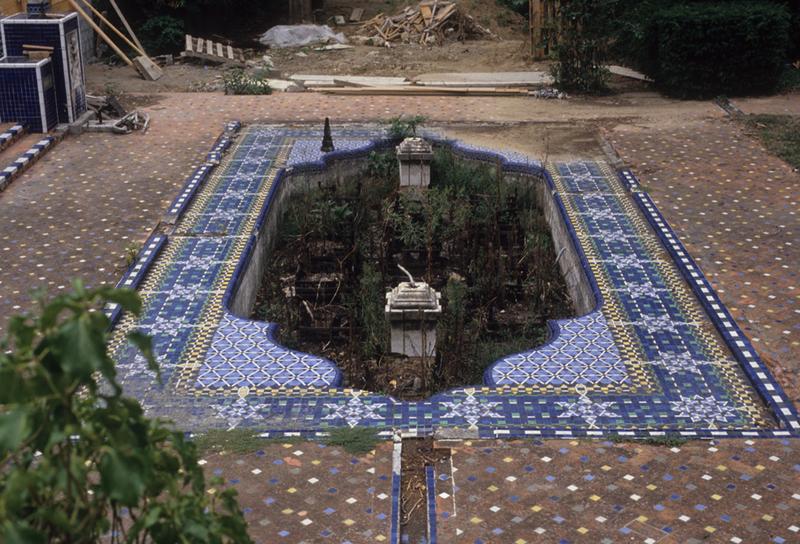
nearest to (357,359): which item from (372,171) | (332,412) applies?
(332,412)

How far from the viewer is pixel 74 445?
9.44ft

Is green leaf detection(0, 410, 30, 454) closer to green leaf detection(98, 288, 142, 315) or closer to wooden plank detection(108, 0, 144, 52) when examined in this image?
green leaf detection(98, 288, 142, 315)

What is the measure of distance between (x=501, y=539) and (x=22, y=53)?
9.36 meters

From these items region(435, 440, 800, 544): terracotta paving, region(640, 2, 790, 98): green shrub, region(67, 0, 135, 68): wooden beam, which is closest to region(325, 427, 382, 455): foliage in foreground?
region(435, 440, 800, 544): terracotta paving

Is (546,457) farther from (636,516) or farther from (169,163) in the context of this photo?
(169,163)

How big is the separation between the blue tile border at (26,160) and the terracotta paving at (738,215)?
6.16 m

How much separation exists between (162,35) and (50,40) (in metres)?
4.84

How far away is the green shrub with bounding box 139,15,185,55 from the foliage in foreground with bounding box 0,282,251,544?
14.9m

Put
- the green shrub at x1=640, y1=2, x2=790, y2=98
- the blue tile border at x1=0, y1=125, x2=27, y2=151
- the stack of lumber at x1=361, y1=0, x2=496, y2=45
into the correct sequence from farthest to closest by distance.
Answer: the stack of lumber at x1=361, y1=0, x2=496, y2=45, the green shrub at x1=640, y1=2, x2=790, y2=98, the blue tile border at x1=0, y1=125, x2=27, y2=151

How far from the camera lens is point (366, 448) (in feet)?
19.9

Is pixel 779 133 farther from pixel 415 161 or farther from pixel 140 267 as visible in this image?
pixel 140 267

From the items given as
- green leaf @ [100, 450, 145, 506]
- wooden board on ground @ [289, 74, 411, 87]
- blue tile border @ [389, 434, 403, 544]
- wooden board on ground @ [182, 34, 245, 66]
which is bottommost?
blue tile border @ [389, 434, 403, 544]

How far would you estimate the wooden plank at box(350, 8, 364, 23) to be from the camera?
19.4 m

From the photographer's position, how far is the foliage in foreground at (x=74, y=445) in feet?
8.32
